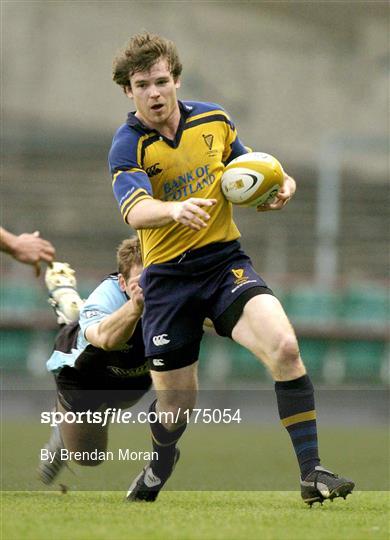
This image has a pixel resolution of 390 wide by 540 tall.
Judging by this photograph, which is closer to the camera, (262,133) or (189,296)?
(189,296)

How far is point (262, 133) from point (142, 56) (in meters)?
16.9

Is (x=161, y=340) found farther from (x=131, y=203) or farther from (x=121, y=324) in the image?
(x=131, y=203)

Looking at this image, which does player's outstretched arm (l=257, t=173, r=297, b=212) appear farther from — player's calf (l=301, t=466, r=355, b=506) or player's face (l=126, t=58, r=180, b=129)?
player's calf (l=301, t=466, r=355, b=506)

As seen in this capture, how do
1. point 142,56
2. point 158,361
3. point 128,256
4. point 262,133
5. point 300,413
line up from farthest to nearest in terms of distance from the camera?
point 262,133 → point 128,256 → point 158,361 → point 142,56 → point 300,413

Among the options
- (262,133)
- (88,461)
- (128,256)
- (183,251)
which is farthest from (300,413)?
A: (262,133)

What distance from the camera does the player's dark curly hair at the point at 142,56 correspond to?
17.9 feet

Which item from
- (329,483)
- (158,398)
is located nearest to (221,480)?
(158,398)

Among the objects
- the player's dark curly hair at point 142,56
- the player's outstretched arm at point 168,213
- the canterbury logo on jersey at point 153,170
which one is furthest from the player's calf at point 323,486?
the player's dark curly hair at point 142,56

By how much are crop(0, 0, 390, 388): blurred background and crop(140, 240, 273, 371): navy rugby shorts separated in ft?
36.3

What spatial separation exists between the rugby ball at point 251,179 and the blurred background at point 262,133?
1122 cm

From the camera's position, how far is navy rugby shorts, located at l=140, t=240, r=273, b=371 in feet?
18.2

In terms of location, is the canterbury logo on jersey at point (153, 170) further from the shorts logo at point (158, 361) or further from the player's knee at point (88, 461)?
the player's knee at point (88, 461)

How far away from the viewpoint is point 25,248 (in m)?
5.56

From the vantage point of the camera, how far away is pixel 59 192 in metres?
21.1
